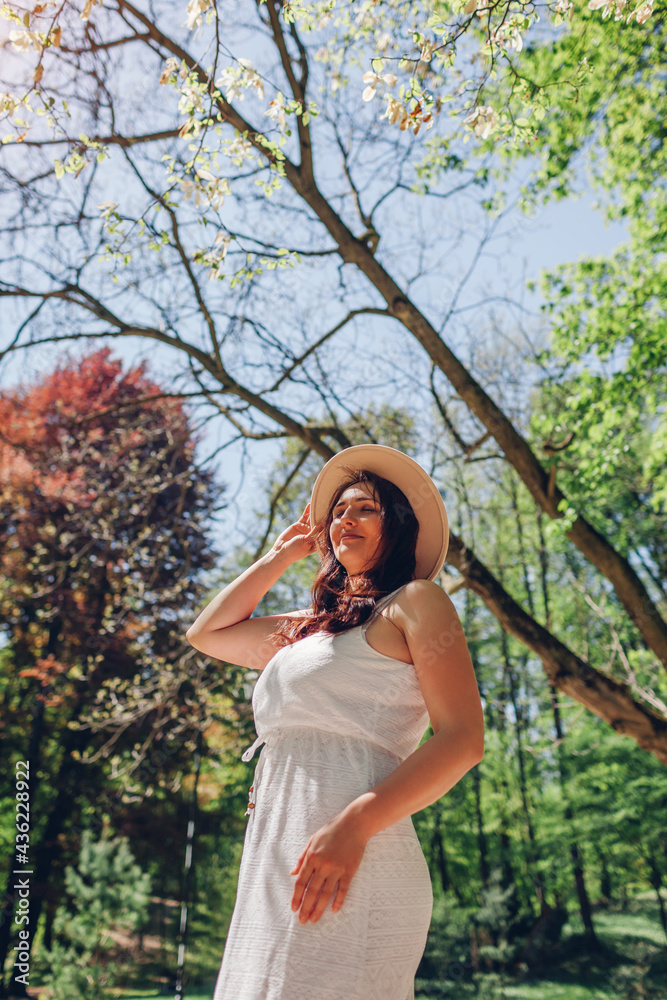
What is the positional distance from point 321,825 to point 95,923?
8282mm

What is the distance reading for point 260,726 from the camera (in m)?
1.37

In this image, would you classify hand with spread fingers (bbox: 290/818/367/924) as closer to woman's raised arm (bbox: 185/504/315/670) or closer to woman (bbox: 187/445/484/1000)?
woman (bbox: 187/445/484/1000)

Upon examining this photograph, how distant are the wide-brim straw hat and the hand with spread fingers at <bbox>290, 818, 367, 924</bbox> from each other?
70cm

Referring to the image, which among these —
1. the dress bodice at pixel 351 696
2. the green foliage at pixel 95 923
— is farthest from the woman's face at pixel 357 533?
the green foliage at pixel 95 923

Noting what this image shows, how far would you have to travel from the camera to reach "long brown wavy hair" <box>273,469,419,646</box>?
1.43 m

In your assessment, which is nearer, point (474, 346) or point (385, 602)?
point (385, 602)

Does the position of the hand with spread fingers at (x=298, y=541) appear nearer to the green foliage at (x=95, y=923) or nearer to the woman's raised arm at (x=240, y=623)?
the woman's raised arm at (x=240, y=623)

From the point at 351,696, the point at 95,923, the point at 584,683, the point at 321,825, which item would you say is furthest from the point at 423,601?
the point at 95,923

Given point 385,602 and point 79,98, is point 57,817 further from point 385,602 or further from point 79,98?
point 385,602

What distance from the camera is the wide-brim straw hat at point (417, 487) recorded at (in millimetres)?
→ 1670

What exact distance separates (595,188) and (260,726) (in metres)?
7.65

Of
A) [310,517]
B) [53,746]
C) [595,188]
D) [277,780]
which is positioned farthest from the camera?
[53,746]

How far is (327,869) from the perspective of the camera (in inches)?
41.2

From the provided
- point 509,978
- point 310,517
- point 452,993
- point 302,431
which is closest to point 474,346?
point 302,431
